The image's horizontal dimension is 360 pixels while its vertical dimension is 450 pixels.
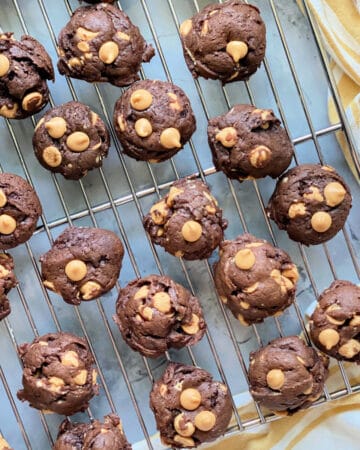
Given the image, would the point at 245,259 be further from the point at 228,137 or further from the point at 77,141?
the point at 77,141

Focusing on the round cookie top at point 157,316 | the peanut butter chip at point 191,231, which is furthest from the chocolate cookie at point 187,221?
the round cookie top at point 157,316

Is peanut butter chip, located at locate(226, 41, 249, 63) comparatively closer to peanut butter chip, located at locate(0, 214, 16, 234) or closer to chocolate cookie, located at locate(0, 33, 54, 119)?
chocolate cookie, located at locate(0, 33, 54, 119)

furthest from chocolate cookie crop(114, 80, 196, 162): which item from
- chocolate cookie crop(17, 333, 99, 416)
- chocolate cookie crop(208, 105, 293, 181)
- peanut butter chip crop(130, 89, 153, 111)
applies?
chocolate cookie crop(17, 333, 99, 416)

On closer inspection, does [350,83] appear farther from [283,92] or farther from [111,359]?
[111,359]

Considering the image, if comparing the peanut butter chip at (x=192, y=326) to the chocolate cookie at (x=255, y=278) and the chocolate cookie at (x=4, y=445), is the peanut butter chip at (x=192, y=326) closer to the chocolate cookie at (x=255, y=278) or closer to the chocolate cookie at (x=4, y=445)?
the chocolate cookie at (x=255, y=278)

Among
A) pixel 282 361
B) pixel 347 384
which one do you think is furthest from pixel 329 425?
pixel 282 361
